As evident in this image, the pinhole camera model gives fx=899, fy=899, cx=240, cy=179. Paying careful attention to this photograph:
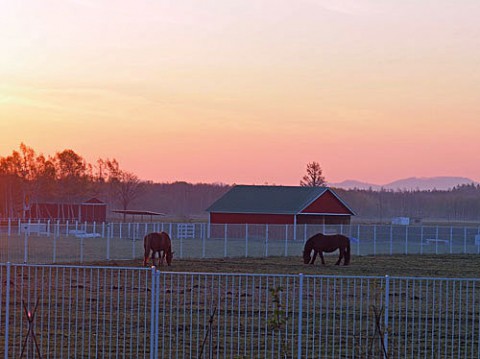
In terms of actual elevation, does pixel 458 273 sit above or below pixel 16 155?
below

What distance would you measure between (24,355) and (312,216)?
52955mm

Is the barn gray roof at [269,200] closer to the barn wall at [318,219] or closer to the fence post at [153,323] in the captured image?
the barn wall at [318,219]

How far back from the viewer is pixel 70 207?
90.6 meters

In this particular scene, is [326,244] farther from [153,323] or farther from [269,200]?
[269,200]

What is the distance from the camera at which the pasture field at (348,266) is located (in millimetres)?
30812

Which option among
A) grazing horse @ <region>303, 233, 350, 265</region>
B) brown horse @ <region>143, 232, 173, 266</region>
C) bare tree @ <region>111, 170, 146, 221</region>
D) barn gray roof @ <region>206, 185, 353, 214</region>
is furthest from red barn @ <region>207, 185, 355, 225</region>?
bare tree @ <region>111, 170, 146, 221</region>

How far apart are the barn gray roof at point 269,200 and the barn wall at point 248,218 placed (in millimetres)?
296

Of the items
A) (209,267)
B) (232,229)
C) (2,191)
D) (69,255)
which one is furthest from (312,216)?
(2,191)

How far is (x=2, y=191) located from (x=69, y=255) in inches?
3082

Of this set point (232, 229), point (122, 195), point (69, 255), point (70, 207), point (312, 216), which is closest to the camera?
point (69, 255)

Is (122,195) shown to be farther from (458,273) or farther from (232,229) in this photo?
(458,273)

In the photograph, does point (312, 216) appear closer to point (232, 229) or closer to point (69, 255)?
point (232, 229)

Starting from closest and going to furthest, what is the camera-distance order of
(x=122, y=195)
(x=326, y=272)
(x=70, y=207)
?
(x=326, y=272), (x=70, y=207), (x=122, y=195)

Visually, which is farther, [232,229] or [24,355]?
[232,229]
